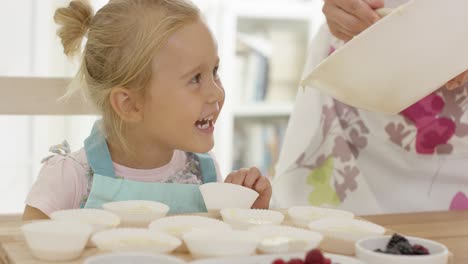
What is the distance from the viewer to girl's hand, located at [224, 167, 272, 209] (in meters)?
1.39

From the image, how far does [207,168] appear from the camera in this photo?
1525 mm

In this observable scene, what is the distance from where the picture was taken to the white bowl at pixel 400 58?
1.06m

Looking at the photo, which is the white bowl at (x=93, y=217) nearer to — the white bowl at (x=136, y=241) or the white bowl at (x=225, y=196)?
the white bowl at (x=136, y=241)

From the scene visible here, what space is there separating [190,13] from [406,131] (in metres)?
0.51

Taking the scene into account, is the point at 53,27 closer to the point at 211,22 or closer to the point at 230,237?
the point at 211,22

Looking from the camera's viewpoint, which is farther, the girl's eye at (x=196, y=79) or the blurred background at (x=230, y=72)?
the blurred background at (x=230, y=72)

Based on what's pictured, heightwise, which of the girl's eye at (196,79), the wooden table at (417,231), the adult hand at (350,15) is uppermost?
the adult hand at (350,15)

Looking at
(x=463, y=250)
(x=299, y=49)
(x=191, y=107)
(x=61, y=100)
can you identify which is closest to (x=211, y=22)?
(x=299, y=49)

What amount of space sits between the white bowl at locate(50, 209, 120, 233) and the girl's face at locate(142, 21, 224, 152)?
354 mm

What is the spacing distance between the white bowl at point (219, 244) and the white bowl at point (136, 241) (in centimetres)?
2

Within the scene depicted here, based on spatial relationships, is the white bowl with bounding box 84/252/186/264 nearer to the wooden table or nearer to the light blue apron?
the wooden table

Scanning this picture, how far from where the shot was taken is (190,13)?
1.42m

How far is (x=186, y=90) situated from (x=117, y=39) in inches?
6.0

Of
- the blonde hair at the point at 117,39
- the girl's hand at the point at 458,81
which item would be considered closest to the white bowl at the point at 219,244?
the blonde hair at the point at 117,39
